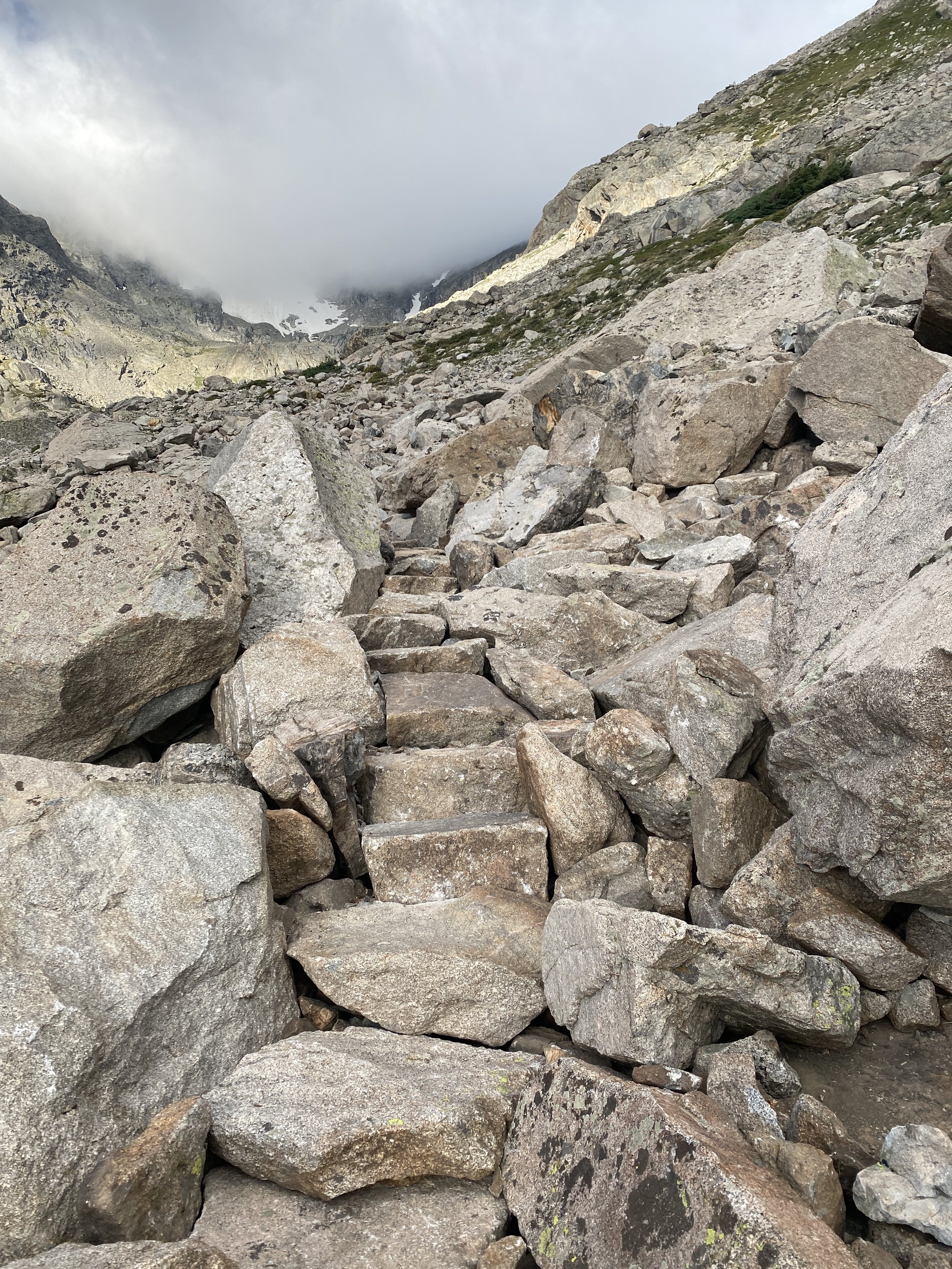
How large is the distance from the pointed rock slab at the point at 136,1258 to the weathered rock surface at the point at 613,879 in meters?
2.70

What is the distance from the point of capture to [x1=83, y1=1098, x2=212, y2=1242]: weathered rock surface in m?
2.63

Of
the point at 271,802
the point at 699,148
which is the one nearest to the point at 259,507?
the point at 271,802

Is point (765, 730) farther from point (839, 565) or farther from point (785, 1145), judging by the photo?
point (785, 1145)

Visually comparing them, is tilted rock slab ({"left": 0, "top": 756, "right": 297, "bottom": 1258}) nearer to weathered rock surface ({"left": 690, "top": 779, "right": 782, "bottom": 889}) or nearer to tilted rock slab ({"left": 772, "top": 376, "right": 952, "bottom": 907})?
weathered rock surface ({"left": 690, "top": 779, "right": 782, "bottom": 889})

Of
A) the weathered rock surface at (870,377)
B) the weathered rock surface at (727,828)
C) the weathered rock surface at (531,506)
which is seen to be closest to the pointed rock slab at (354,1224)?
the weathered rock surface at (727,828)

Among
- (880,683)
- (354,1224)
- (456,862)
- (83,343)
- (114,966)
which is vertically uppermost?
(83,343)

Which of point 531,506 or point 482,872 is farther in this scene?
point 531,506

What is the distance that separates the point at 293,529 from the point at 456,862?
4474mm

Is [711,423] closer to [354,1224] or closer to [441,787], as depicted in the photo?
[441,787]

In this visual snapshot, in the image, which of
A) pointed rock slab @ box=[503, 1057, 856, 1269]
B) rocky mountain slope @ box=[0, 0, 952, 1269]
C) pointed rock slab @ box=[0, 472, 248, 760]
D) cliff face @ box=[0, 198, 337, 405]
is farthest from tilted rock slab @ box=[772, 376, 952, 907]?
cliff face @ box=[0, 198, 337, 405]

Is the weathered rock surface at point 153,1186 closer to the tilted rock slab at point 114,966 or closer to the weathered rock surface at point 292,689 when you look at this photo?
the tilted rock slab at point 114,966

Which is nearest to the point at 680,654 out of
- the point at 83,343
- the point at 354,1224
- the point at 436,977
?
the point at 436,977

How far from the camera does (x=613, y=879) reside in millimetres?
4594

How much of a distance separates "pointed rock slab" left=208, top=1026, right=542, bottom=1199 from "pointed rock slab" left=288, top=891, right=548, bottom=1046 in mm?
523
